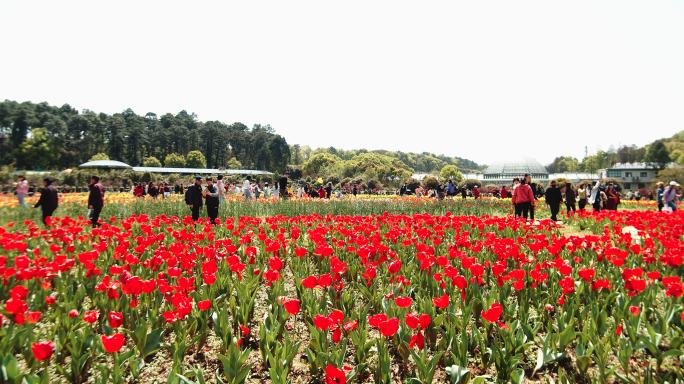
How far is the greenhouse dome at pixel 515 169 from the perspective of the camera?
106 metres

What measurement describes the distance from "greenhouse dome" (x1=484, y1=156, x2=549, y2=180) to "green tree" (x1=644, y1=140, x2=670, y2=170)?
2516cm

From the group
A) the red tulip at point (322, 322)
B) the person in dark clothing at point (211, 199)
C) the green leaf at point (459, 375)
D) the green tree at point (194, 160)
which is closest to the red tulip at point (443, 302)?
the green leaf at point (459, 375)

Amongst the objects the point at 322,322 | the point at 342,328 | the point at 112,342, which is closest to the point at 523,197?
the point at 342,328

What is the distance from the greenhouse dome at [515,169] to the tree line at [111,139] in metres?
61.5

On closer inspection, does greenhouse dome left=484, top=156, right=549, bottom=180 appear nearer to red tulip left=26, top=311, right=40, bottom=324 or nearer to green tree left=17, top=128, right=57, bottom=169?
green tree left=17, top=128, right=57, bottom=169

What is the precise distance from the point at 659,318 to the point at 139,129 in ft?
276

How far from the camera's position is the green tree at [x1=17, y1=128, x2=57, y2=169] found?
213 feet

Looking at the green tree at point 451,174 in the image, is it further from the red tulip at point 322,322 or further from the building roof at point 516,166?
the red tulip at point 322,322

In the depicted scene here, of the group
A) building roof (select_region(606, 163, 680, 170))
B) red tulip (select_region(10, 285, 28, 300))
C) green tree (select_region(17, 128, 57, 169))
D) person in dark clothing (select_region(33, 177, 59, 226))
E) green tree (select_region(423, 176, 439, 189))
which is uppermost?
green tree (select_region(17, 128, 57, 169))

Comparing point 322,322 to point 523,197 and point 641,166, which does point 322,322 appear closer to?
point 523,197

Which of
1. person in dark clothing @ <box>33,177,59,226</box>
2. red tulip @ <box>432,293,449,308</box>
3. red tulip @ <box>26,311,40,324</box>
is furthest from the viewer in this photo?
person in dark clothing @ <box>33,177,59,226</box>

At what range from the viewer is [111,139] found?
7419 centimetres

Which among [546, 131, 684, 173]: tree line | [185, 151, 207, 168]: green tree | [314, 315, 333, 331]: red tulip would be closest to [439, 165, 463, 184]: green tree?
[546, 131, 684, 173]: tree line

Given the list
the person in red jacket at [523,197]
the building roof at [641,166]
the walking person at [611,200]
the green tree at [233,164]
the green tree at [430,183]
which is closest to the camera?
the person in red jacket at [523,197]
